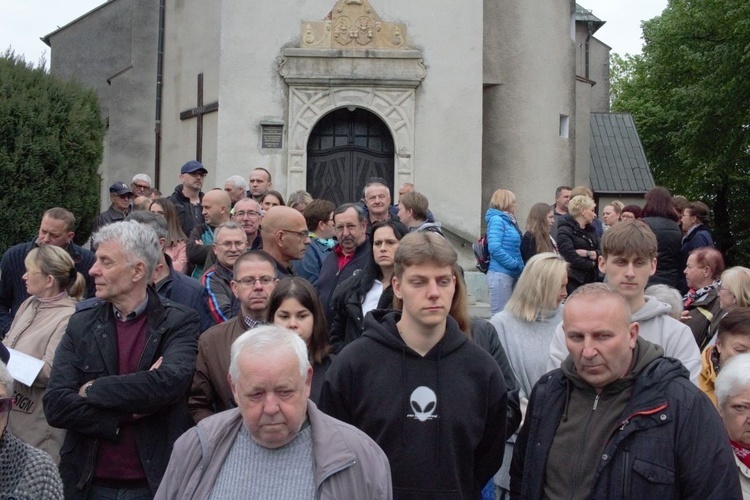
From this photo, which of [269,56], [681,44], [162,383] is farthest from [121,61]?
[162,383]

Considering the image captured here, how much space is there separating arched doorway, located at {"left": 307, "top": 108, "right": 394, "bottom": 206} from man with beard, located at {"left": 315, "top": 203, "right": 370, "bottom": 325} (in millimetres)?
9966

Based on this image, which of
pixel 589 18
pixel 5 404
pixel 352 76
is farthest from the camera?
pixel 589 18

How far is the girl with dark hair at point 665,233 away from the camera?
10617 mm

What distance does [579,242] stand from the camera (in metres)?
11.0

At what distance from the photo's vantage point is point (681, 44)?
30.2m

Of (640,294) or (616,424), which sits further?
(640,294)

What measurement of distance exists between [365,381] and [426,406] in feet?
0.98

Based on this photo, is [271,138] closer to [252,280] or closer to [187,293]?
[187,293]

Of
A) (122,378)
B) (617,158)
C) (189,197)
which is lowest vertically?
(122,378)

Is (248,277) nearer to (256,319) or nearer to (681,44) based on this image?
(256,319)

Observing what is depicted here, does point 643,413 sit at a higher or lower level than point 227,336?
lower

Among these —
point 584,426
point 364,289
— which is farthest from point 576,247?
point 584,426

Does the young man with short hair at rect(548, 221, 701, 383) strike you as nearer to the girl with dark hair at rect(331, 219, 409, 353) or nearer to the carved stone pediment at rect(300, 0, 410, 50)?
the girl with dark hair at rect(331, 219, 409, 353)

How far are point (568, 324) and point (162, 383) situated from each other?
6.75 ft
